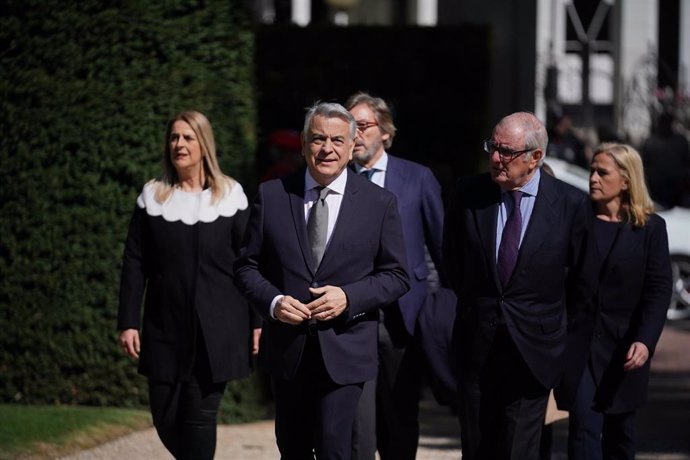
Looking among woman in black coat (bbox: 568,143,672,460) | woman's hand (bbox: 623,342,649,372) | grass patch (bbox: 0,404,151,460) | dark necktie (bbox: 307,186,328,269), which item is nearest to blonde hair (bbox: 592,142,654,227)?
woman in black coat (bbox: 568,143,672,460)

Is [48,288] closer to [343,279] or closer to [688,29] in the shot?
[343,279]

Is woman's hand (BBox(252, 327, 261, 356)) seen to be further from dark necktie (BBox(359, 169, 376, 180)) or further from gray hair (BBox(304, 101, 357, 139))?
gray hair (BBox(304, 101, 357, 139))

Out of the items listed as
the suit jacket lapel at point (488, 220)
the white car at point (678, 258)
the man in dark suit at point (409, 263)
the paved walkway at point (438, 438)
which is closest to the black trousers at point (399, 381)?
the man in dark suit at point (409, 263)

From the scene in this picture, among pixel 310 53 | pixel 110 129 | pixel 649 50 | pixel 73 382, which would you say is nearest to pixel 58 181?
pixel 110 129

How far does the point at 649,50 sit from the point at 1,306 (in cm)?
2287

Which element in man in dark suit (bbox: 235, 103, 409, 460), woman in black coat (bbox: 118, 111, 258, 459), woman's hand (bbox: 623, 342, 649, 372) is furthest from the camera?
woman's hand (bbox: 623, 342, 649, 372)

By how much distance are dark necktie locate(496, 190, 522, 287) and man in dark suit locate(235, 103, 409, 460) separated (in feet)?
1.35

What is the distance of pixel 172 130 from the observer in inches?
275

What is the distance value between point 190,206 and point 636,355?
2242 mm

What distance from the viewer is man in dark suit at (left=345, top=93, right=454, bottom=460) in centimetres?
714

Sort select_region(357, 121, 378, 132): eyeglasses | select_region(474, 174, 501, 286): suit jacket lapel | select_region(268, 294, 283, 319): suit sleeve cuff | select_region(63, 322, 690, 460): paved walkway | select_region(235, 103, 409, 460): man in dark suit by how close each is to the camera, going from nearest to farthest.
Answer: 1. select_region(268, 294, 283, 319): suit sleeve cuff
2. select_region(235, 103, 409, 460): man in dark suit
3. select_region(474, 174, 501, 286): suit jacket lapel
4. select_region(357, 121, 378, 132): eyeglasses
5. select_region(63, 322, 690, 460): paved walkway

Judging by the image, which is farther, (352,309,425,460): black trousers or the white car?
the white car

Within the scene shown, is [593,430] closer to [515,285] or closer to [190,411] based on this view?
[515,285]

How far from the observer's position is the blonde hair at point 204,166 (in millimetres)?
6945
